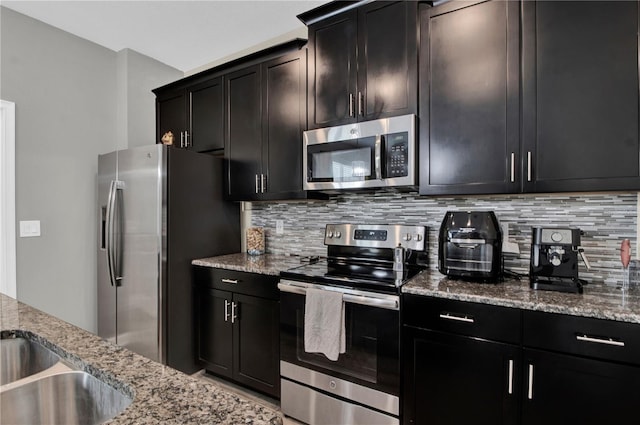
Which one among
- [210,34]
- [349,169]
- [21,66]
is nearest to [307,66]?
[349,169]

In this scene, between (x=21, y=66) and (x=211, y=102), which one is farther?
(x=211, y=102)

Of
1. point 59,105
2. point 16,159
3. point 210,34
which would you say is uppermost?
point 210,34

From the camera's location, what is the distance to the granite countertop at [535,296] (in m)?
1.30

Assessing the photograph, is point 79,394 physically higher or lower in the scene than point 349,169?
lower

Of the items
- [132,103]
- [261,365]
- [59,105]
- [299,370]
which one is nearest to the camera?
[299,370]

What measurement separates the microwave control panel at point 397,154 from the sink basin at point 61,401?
1.67 metres

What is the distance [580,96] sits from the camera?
1.56m

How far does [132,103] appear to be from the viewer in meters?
3.30

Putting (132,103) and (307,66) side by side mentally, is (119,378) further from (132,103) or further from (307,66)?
(132,103)

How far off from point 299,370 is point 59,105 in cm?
293

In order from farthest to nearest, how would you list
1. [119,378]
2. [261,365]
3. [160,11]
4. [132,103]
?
[132,103] < [160,11] < [261,365] < [119,378]

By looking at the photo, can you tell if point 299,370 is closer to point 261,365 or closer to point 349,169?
point 261,365

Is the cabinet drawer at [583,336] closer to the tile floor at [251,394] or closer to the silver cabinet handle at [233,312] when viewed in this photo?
the tile floor at [251,394]

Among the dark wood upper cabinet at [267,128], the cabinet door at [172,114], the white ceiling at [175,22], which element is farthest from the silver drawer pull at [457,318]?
the cabinet door at [172,114]
